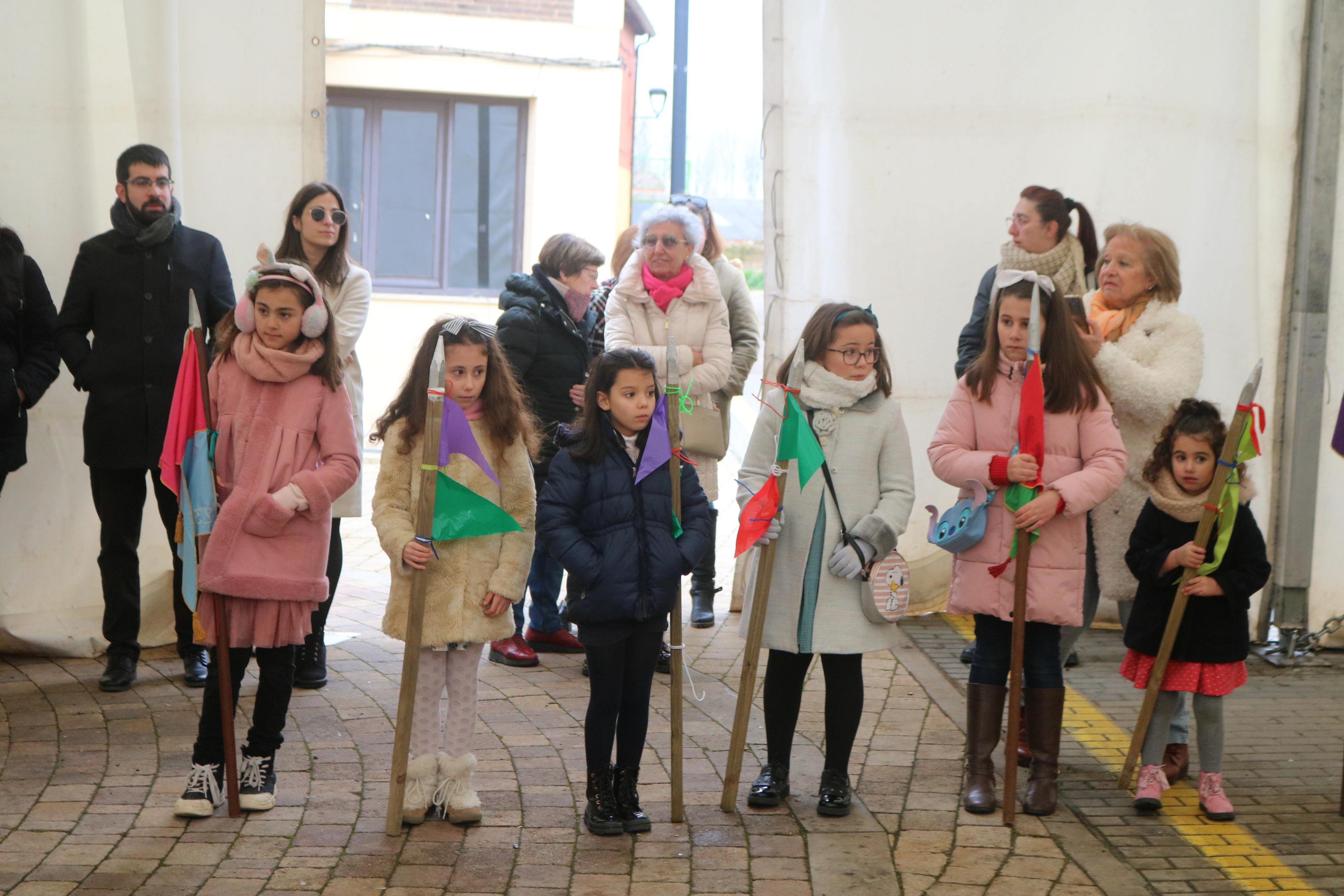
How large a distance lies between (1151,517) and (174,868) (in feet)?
10.5

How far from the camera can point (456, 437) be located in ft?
12.8

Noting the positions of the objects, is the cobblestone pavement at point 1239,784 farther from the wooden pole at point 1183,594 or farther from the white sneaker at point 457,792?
the white sneaker at point 457,792

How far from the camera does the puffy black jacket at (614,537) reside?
3828 mm

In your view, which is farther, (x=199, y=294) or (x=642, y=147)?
(x=642, y=147)

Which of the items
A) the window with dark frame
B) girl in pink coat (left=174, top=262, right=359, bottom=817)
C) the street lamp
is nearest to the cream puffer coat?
girl in pink coat (left=174, top=262, right=359, bottom=817)

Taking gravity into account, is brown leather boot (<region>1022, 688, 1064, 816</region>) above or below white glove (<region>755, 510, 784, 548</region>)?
below

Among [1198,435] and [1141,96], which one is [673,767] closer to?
[1198,435]

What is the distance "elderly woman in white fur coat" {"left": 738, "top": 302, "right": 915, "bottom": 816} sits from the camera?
13.4 feet

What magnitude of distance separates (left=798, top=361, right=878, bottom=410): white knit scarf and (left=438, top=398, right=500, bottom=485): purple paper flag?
1.74ft

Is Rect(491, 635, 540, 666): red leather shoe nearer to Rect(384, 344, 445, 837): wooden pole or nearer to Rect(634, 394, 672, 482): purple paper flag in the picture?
Rect(384, 344, 445, 837): wooden pole

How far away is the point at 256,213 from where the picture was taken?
5.82 m

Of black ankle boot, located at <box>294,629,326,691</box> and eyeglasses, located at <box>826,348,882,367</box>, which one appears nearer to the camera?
eyeglasses, located at <box>826,348,882,367</box>

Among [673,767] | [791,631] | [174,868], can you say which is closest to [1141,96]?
[791,631]

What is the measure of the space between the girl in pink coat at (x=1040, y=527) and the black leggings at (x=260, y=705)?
85.7 inches
